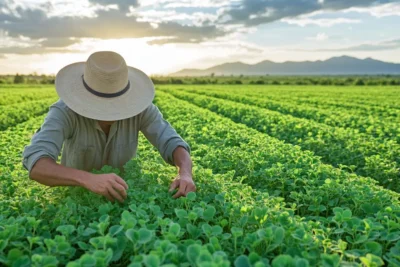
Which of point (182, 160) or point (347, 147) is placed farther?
point (347, 147)

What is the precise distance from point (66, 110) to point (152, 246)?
2.10m

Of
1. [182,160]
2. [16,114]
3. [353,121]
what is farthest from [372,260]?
[16,114]

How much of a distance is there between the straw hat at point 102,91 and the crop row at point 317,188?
1225 millimetres

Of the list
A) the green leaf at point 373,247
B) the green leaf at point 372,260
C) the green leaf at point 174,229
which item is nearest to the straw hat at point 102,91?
the green leaf at point 174,229

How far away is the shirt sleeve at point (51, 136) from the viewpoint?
3486 millimetres

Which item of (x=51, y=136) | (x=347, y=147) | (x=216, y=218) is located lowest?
(x=347, y=147)

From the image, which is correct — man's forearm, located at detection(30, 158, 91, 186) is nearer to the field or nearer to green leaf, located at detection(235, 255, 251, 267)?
the field

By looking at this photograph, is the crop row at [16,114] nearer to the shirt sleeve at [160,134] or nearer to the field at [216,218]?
the field at [216,218]

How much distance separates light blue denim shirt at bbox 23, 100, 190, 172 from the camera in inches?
155

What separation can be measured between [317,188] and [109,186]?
1.94 m

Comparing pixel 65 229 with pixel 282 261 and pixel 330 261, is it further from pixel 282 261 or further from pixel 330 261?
pixel 330 261

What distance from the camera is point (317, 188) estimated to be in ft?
13.3

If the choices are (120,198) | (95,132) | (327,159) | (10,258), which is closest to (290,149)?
(327,159)

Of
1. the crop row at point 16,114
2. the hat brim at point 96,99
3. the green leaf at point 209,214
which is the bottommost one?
the crop row at point 16,114
